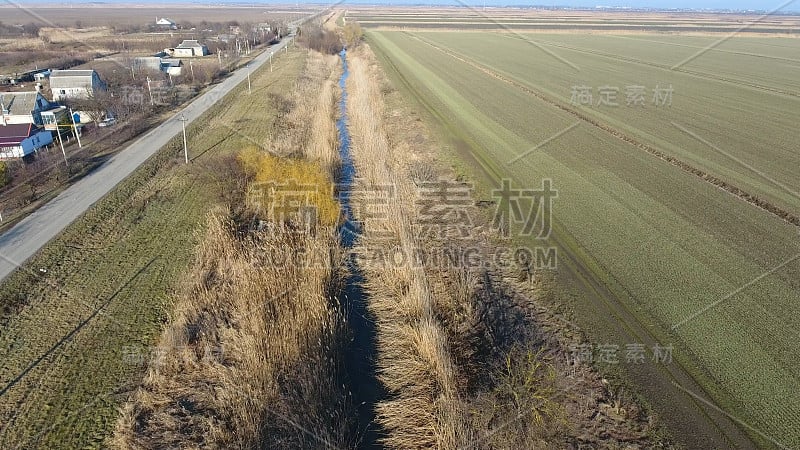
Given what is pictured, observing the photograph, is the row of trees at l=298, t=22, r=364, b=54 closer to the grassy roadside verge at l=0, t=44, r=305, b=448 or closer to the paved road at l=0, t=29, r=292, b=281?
the paved road at l=0, t=29, r=292, b=281

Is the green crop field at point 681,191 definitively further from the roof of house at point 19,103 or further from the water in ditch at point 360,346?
the roof of house at point 19,103

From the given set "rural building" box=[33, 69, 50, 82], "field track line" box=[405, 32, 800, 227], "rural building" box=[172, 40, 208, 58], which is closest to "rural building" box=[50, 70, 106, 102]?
"rural building" box=[33, 69, 50, 82]

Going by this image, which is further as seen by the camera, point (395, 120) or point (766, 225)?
point (395, 120)

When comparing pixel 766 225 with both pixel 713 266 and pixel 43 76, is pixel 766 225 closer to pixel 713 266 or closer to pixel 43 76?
pixel 713 266

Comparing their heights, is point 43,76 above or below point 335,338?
above

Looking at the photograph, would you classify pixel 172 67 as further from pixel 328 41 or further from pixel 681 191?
pixel 681 191

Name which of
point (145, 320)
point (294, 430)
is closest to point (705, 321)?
point (294, 430)

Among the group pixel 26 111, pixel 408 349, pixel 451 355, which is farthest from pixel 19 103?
pixel 451 355
